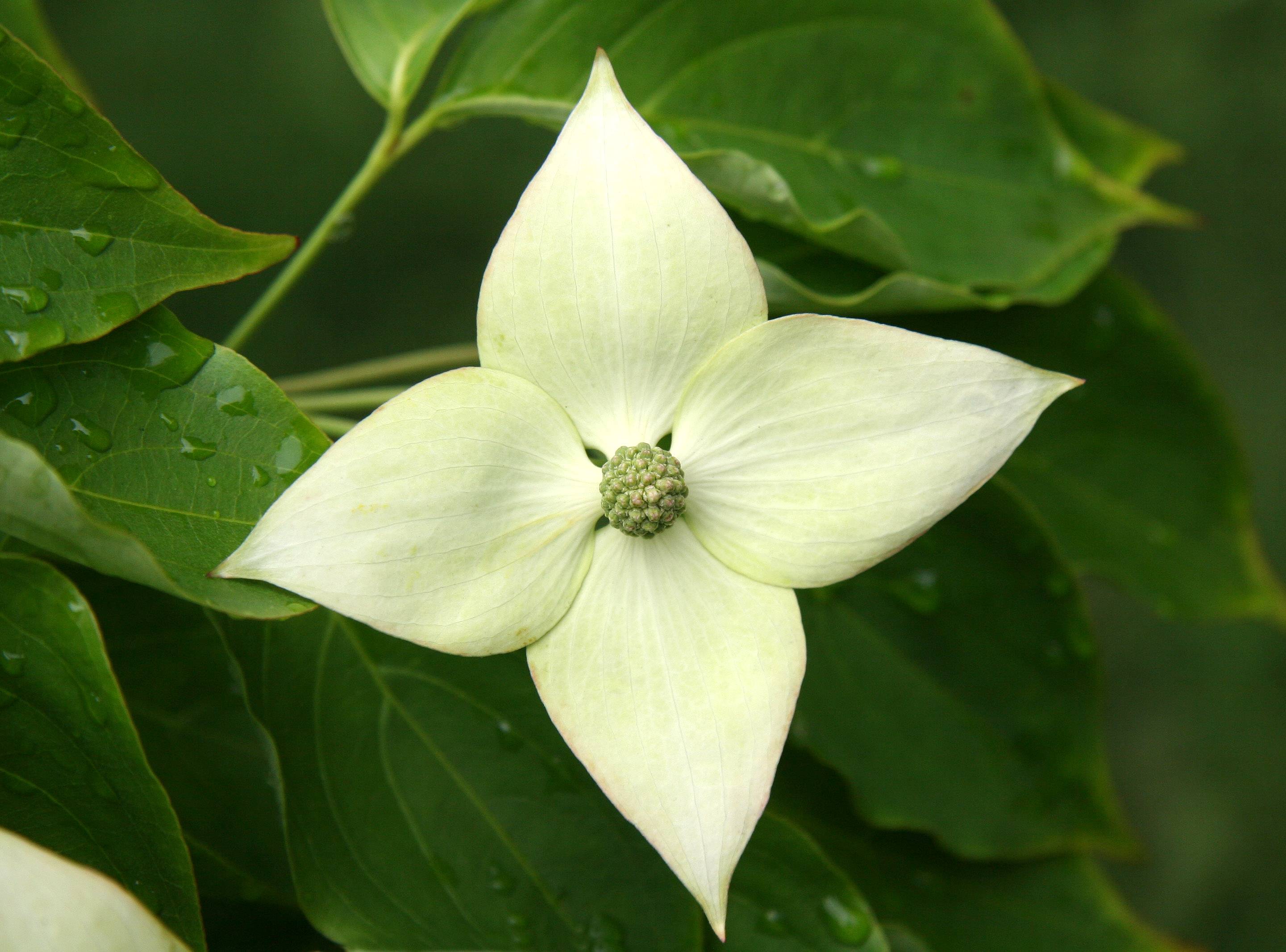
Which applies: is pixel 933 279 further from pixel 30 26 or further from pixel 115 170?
pixel 30 26

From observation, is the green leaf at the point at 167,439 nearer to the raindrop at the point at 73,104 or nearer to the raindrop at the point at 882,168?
the raindrop at the point at 73,104

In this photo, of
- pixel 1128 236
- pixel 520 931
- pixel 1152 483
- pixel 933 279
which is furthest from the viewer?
pixel 1128 236

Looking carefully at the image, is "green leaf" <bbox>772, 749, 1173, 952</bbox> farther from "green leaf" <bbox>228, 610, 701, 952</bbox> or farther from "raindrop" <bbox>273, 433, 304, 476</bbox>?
"raindrop" <bbox>273, 433, 304, 476</bbox>

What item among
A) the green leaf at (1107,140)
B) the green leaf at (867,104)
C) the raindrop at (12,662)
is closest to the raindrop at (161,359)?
the raindrop at (12,662)

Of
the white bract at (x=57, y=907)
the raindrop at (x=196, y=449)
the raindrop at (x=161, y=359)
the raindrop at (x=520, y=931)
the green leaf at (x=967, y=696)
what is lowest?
the green leaf at (x=967, y=696)

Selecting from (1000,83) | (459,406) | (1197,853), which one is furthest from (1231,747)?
(459,406)

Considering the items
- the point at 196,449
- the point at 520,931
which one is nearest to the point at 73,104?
the point at 196,449
